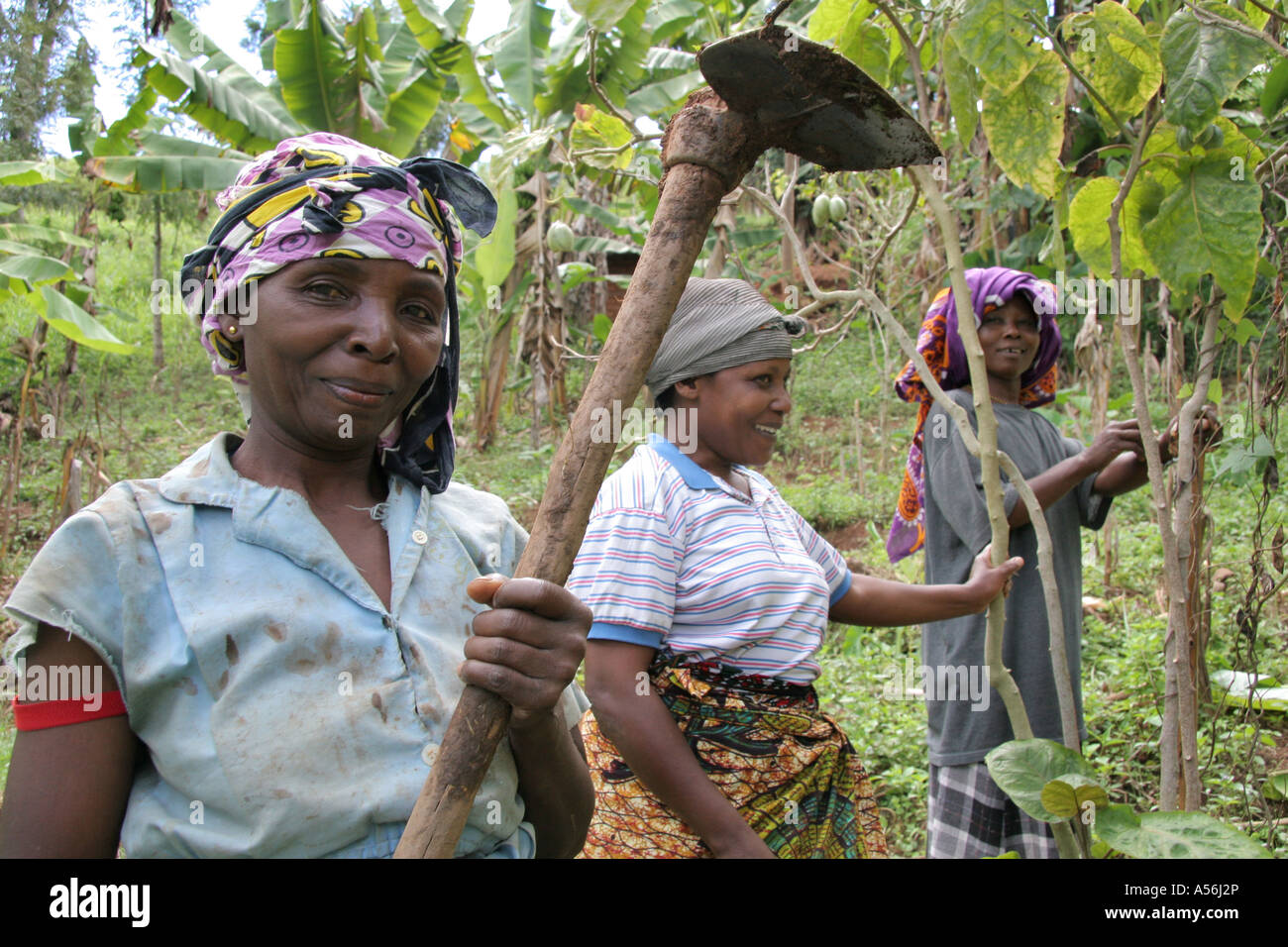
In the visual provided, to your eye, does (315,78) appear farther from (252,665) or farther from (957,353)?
(252,665)

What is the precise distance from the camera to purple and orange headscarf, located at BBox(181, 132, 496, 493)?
4.05ft

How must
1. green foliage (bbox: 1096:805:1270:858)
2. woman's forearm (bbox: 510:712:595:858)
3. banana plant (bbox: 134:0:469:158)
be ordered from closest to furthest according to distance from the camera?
woman's forearm (bbox: 510:712:595:858)
green foliage (bbox: 1096:805:1270:858)
banana plant (bbox: 134:0:469:158)

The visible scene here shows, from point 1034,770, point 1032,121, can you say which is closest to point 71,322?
point 1032,121

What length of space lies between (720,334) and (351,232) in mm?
1001

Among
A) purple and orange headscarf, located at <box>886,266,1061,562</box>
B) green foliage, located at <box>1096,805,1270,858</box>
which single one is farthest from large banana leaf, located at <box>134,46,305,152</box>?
green foliage, located at <box>1096,805,1270,858</box>

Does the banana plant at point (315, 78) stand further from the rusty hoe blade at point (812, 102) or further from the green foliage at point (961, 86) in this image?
the rusty hoe blade at point (812, 102)

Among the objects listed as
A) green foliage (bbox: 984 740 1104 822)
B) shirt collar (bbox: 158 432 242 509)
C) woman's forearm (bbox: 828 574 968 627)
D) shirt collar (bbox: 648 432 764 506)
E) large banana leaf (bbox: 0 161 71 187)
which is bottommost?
green foliage (bbox: 984 740 1104 822)

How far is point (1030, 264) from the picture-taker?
5945mm

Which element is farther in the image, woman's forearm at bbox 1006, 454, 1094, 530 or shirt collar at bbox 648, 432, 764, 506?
woman's forearm at bbox 1006, 454, 1094, 530

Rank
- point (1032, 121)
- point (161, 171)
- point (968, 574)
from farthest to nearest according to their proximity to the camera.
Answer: point (161, 171)
point (968, 574)
point (1032, 121)

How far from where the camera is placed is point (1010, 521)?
248 cm

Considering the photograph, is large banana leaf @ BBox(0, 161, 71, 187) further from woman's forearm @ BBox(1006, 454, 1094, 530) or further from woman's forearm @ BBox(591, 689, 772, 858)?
woman's forearm @ BBox(1006, 454, 1094, 530)

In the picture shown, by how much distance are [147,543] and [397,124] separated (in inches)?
239
